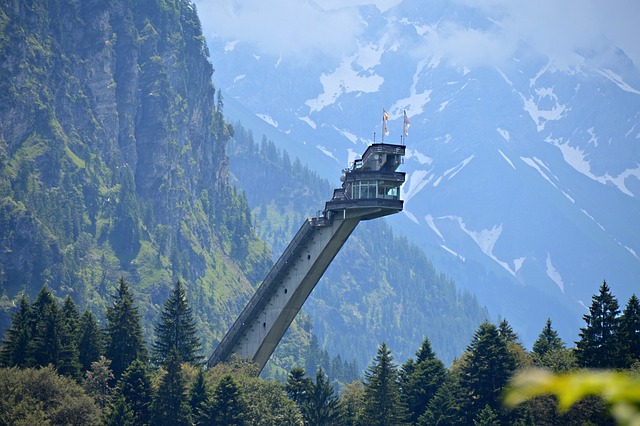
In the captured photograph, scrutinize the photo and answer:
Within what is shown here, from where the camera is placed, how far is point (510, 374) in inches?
3688

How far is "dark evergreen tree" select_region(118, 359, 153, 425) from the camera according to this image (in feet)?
297

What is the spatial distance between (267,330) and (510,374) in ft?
73.9

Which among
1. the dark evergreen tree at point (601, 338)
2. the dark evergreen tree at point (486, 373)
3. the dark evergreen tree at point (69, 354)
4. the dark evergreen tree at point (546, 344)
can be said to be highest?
the dark evergreen tree at point (546, 344)

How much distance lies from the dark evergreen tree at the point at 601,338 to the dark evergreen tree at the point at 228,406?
27.0 metres

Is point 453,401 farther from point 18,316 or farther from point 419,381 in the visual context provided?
point 18,316

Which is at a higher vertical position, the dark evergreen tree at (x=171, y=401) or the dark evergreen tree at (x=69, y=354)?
the dark evergreen tree at (x=69, y=354)

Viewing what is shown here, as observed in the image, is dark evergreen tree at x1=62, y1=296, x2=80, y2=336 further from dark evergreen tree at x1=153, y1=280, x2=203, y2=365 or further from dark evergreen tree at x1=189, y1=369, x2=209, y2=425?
dark evergreen tree at x1=189, y1=369, x2=209, y2=425

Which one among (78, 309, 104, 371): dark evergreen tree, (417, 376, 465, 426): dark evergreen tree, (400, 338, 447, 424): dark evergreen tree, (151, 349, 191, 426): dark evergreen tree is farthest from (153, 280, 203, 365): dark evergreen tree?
(417, 376, 465, 426): dark evergreen tree

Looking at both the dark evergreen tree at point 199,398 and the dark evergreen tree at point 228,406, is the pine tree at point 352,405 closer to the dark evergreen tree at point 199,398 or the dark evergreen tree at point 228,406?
the dark evergreen tree at point 228,406

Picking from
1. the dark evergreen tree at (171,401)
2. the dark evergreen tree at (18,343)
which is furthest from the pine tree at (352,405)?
the dark evergreen tree at (18,343)

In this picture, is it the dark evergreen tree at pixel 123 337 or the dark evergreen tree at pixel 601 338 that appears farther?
the dark evergreen tree at pixel 123 337

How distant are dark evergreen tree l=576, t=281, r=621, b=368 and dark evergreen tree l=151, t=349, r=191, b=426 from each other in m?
31.2

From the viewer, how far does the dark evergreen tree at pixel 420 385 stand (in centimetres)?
9869

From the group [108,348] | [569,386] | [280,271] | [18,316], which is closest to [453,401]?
[280,271]
